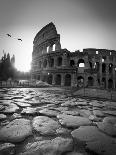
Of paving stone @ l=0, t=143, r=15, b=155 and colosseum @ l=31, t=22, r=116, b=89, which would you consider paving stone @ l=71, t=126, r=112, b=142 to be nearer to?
paving stone @ l=0, t=143, r=15, b=155

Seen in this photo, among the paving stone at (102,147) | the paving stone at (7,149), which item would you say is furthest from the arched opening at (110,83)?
the paving stone at (7,149)

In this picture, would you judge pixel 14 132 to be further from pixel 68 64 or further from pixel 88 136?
pixel 68 64

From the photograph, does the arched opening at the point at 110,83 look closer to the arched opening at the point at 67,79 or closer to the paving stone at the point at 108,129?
the arched opening at the point at 67,79

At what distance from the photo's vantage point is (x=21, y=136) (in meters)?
1.17

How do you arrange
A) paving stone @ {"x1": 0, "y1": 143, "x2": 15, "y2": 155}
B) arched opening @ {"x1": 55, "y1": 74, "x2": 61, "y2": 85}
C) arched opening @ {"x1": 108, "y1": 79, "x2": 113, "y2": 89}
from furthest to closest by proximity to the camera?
1. arched opening @ {"x1": 108, "y1": 79, "x2": 113, "y2": 89}
2. arched opening @ {"x1": 55, "y1": 74, "x2": 61, "y2": 85}
3. paving stone @ {"x1": 0, "y1": 143, "x2": 15, "y2": 155}

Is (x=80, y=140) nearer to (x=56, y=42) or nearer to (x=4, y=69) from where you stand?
(x=56, y=42)

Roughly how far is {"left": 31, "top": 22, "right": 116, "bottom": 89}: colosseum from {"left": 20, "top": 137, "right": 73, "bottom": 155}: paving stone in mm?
17880

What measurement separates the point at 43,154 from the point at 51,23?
27.4 m

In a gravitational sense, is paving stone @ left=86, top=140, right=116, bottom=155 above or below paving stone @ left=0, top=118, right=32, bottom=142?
below

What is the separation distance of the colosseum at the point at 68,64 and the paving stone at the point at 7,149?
18074 millimetres

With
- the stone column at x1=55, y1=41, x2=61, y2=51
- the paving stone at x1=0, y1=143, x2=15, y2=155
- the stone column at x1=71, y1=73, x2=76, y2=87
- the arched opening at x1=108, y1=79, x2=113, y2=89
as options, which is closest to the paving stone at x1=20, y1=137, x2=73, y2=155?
the paving stone at x1=0, y1=143, x2=15, y2=155

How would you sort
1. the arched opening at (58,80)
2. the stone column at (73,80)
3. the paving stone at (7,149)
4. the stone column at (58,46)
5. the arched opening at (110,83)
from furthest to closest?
the arched opening at (110,83) → the stone column at (58,46) → the arched opening at (58,80) → the stone column at (73,80) → the paving stone at (7,149)

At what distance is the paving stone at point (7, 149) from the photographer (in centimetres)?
89

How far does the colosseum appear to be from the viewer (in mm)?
19845
